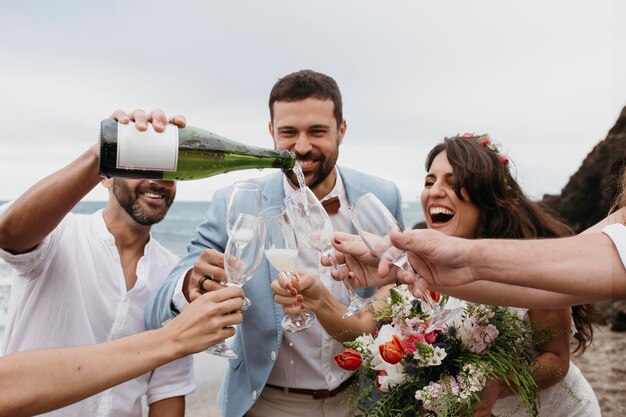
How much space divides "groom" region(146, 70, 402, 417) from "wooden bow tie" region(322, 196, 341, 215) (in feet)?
0.19

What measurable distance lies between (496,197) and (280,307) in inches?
57.3

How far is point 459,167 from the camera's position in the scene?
A: 11.5 feet

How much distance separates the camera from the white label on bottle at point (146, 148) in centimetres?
232

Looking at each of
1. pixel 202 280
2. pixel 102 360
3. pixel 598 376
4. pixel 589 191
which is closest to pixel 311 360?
pixel 202 280

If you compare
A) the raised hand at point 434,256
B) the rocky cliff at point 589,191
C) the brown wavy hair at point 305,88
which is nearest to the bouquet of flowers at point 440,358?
the raised hand at point 434,256

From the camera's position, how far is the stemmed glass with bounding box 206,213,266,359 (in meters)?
2.43

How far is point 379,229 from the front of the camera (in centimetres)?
214

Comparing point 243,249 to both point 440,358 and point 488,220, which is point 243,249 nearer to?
point 440,358

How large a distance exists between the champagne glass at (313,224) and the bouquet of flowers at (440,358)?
6.9 inches

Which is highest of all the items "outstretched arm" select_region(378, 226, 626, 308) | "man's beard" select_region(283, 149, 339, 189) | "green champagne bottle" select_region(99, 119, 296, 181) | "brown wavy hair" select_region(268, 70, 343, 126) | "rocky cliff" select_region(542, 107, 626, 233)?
"brown wavy hair" select_region(268, 70, 343, 126)

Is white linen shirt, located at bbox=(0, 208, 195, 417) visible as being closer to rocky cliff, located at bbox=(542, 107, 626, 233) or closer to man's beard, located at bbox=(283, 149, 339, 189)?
man's beard, located at bbox=(283, 149, 339, 189)

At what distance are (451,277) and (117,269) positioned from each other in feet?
6.66

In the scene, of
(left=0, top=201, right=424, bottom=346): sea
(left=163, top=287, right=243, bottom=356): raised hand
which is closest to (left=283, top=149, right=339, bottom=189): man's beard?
(left=163, top=287, right=243, bottom=356): raised hand

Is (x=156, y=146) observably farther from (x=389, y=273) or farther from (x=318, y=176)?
(x=318, y=176)
